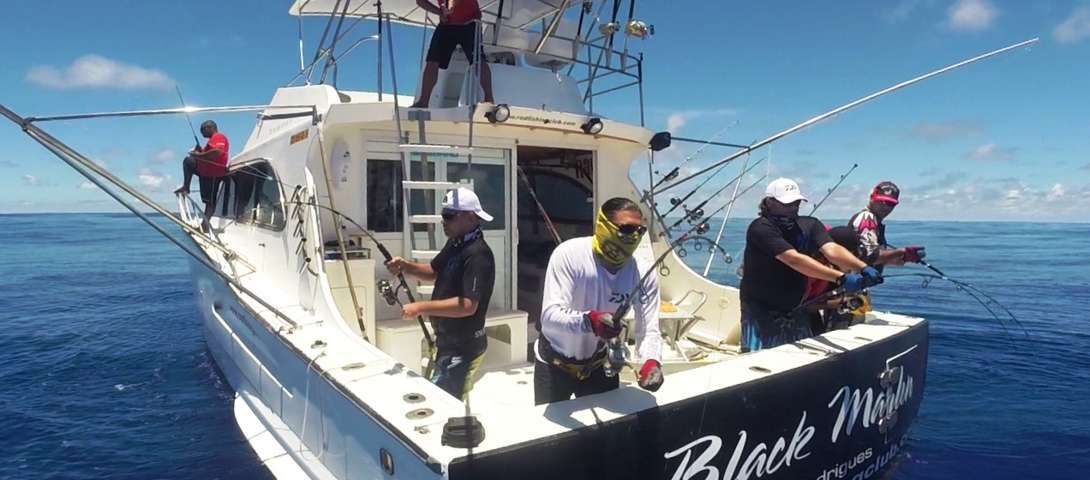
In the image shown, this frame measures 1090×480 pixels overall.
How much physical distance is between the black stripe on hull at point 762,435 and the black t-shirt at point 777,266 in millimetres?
518

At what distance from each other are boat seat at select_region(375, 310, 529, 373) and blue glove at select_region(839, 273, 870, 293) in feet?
8.43

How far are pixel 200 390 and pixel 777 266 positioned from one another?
6.80m

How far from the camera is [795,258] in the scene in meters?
3.24

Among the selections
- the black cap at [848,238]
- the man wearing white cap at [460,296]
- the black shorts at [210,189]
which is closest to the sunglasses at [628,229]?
the man wearing white cap at [460,296]

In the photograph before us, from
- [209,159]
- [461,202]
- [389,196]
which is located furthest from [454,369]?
[209,159]

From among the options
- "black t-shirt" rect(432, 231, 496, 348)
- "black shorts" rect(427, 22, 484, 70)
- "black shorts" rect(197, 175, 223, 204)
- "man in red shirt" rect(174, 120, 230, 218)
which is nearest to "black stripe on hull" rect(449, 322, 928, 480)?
"black t-shirt" rect(432, 231, 496, 348)

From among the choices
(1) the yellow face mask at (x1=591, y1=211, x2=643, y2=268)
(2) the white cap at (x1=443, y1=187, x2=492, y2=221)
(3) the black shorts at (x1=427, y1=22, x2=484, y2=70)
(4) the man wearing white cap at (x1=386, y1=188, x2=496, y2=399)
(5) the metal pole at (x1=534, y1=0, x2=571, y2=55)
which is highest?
(5) the metal pole at (x1=534, y1=0, x2=571, y2=55)

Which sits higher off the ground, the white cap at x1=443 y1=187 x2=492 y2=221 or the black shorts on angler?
the white cap at x1=443 y1=187 x2=492 y2=221

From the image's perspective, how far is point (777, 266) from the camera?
3604 mm

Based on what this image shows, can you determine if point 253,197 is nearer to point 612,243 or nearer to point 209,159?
point 209,159

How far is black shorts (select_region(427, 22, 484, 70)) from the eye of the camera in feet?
15.3

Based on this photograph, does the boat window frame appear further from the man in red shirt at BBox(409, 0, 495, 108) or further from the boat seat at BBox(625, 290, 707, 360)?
the boat seat at BBox(625, 290, 707, 360)

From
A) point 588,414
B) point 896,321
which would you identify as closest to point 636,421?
point 588,414

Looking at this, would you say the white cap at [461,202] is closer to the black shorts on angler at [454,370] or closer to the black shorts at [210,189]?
the black shorts on angler at [454,370]
